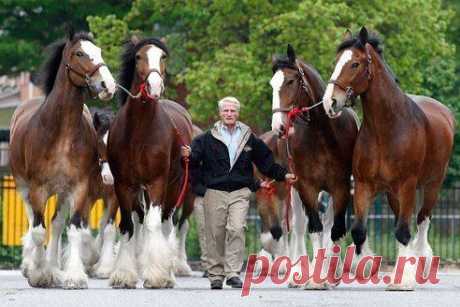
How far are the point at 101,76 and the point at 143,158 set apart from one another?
1261mm

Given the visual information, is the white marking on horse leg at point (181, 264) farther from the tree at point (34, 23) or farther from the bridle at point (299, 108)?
the tree at point (34, 23)

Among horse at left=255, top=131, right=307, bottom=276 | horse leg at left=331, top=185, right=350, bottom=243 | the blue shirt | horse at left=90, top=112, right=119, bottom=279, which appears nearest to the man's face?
the blue shirt

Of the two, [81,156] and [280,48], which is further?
[280,48]

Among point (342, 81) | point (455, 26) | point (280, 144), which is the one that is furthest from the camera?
point (455, 26)

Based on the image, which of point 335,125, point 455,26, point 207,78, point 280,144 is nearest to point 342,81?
point 335,125

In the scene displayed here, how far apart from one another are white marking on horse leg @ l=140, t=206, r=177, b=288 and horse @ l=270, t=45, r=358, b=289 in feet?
Result: 5.88

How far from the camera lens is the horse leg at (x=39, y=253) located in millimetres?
20344

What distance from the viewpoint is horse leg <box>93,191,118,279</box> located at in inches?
983

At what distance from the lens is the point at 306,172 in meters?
20.8

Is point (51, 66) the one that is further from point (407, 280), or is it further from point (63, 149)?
point (407, 280)

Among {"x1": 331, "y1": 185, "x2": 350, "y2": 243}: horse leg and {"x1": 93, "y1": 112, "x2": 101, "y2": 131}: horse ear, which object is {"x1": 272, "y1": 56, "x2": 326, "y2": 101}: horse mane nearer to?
{"x1": 331, "y1": 185, "x2": 350, "y2": 243}: horse leg

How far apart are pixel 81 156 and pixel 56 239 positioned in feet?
4.60

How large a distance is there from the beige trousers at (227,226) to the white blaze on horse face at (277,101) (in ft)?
2.76

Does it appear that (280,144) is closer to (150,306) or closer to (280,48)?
(150,306)
